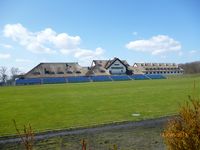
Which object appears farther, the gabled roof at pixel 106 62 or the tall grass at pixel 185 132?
the gabled roof at pixel 106 62

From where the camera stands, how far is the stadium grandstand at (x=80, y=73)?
377 ft

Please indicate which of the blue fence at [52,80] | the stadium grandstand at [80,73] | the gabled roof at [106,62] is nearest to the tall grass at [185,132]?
the stadium grandstand at [80,73]

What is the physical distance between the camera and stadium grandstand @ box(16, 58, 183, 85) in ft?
377

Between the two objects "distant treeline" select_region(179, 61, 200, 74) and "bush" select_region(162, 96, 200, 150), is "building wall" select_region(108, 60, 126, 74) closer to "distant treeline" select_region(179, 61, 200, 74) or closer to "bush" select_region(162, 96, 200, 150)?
"distant treeline" select_region(179, 61, 200, 74)

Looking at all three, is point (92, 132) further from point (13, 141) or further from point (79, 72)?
point (79, 72)

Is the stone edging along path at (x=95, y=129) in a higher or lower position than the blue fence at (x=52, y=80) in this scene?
lower

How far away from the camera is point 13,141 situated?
48.1ft

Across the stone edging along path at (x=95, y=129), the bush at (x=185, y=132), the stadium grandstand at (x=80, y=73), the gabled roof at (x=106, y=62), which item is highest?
the gabled roof at (x=106, y=62)

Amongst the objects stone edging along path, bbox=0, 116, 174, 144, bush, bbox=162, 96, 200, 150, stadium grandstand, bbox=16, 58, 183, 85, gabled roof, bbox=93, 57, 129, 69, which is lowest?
stone edging along path, bbox=0, 116, 174, 144

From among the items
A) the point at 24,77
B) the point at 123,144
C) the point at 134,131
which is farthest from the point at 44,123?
the point at 24,77

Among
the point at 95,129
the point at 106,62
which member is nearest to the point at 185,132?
the point at 95,129

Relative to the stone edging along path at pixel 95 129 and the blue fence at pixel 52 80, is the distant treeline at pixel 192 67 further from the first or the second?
the stone edging along path at pixel 95 129

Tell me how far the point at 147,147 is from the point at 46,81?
101 meters

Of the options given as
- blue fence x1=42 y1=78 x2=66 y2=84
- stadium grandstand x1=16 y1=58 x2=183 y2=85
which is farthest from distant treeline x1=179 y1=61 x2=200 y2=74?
blue fence x1=42 y1=78 x2=66 y2=84
